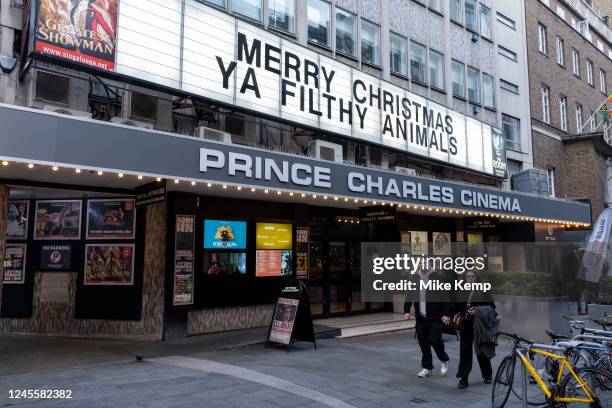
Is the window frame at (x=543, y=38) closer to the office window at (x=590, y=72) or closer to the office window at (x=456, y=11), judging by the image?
the office window at (x=590, y=72)

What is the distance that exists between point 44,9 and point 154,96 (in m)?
3.01

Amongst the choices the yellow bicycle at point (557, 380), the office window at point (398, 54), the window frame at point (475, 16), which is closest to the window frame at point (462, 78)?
the window frame at point (475, 16)

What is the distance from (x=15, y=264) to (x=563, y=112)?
1065 inches

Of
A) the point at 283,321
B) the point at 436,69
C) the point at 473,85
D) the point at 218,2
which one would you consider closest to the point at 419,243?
the point at 436,69

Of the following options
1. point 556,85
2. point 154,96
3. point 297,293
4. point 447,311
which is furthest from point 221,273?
point 556,85

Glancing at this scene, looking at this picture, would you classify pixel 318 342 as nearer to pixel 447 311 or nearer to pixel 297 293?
pixel 297 293

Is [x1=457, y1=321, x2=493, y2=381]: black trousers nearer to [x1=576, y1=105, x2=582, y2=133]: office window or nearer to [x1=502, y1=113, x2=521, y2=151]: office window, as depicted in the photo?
[x1=502, y1=113, x2=521, y2=151]: office window

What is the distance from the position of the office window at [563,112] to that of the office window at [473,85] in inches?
323

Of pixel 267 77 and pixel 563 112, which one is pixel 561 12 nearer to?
pixel 563 112

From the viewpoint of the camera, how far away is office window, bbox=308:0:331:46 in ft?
50.0

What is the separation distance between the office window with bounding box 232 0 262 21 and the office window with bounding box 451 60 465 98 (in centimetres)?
983

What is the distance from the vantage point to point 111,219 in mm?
11695

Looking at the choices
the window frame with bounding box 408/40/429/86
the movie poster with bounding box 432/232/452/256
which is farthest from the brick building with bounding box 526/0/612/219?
the movie poster with bounding box 432/232/452/256

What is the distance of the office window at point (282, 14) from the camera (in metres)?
14.2
